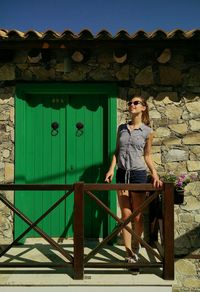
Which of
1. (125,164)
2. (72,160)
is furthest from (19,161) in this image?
(125,164)

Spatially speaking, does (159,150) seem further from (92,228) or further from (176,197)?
(92,228)

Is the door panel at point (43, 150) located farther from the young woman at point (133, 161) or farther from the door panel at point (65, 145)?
the young woman at point (133, 161)

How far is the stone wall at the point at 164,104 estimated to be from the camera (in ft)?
16.8

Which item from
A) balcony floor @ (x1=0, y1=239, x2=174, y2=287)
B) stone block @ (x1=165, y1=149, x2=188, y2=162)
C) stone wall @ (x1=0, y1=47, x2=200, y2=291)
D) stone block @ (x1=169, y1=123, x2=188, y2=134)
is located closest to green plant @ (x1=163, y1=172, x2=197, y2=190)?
stone wall @ (x1=0, y1=47, x2=200, y2=291)

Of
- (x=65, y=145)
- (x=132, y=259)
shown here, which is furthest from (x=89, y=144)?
(x=132, y=259)

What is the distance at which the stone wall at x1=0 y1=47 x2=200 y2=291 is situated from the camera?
5.11m

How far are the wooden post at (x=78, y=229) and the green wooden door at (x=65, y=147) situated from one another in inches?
56.7

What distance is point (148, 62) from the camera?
202 inches

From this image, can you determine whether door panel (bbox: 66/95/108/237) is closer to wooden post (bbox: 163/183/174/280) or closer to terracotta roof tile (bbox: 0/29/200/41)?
terracotta roof tile (bbox: 0/29/200/41)

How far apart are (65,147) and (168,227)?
210cm

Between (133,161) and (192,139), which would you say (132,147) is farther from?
(192,139)

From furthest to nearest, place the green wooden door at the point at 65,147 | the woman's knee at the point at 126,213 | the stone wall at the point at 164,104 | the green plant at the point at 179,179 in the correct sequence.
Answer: the green wooden door at the point at 65,147
the stone wall at the point at 164,104
the green plant at the point at 179,179
the woman's knee at the point at 126,213

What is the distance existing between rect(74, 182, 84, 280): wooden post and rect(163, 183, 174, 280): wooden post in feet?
2.86

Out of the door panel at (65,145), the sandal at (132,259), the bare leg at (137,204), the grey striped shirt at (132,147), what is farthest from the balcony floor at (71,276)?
the grey striped shirt at (132,147)
